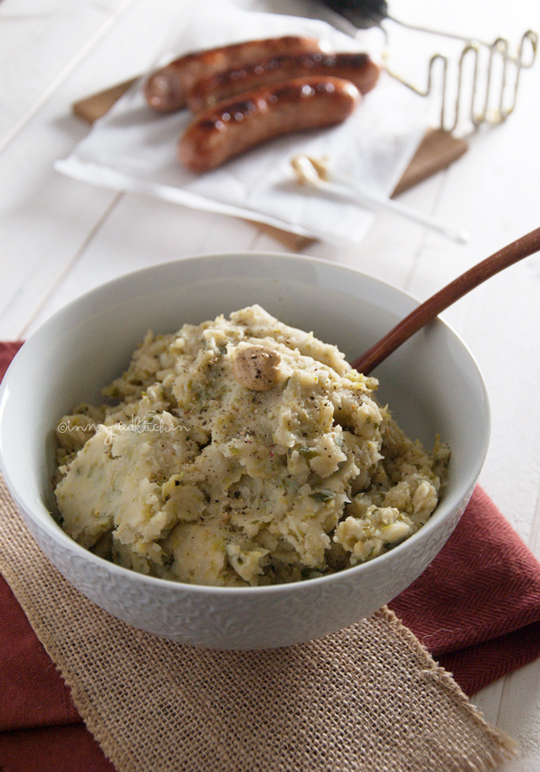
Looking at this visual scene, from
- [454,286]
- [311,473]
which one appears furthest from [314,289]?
[311,473]

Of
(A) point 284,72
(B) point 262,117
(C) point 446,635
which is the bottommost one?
(C) point 446,635

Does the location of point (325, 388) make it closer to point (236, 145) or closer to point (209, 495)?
point (209, 495)

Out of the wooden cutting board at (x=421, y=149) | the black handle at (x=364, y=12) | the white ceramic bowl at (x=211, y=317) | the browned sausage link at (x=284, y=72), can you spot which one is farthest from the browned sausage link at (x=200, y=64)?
the white ceramic bowl at (x=211, y=317)

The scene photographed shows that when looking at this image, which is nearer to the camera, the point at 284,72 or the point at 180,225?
the point at 180,225

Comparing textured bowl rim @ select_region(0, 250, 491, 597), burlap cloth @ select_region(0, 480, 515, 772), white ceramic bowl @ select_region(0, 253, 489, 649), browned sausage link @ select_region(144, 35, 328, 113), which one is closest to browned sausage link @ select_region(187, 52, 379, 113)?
browned sausage link @ select_region(144, 35, 328, 113)

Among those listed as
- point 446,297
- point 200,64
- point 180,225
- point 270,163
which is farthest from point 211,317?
point 200,64

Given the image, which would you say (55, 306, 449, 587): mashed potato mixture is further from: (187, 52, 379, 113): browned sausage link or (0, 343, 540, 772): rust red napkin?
(187, 52, 379, 113): browned sausage link

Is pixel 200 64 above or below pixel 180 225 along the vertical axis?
above

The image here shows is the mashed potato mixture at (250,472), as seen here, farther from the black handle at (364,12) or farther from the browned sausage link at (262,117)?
the black handle at (364,12)

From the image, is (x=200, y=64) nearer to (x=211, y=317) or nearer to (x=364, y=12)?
(x=364, y=12)
